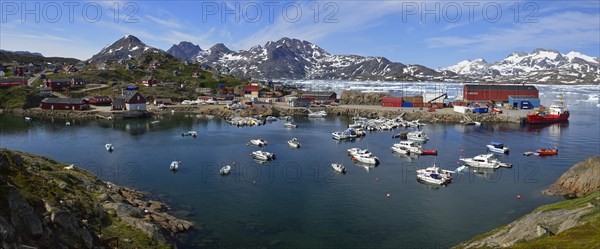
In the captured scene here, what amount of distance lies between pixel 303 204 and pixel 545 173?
27.6 m

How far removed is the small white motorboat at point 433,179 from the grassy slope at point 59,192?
83.5 ft

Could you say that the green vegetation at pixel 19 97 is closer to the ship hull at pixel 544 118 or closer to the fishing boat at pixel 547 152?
the fishing boat at pixel 547 152

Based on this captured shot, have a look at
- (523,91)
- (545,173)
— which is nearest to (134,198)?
(545,173)

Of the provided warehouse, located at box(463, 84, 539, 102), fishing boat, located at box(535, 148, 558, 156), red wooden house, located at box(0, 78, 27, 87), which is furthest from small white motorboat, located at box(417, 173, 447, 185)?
red wooden house, located at box(0, 78, 27, 87)

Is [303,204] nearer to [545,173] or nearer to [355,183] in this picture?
[355,183]

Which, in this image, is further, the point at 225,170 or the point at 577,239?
the point at 225,170

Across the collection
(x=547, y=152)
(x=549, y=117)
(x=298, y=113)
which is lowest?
(x=547, y=152)

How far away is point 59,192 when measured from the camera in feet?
75.0

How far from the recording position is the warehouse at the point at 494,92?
362 feet

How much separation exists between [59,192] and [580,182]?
3879 centimetres

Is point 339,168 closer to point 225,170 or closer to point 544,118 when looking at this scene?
point 225,170

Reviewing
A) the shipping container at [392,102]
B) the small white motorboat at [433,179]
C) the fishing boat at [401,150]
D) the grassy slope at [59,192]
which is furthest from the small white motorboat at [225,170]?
the shipping container at [392,102]

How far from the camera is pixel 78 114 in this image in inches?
3509

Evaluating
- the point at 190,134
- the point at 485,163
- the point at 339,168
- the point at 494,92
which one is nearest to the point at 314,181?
the point at 339,168
